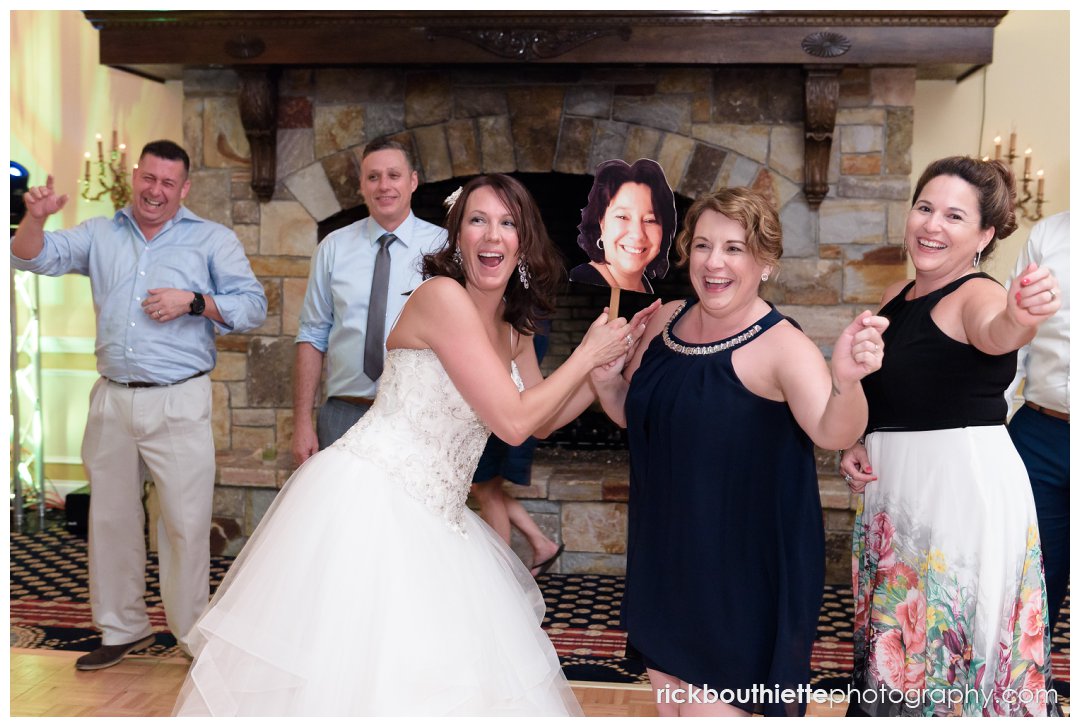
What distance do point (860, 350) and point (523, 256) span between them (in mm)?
762

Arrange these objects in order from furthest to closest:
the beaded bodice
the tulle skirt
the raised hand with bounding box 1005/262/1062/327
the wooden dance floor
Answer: the wooden dance floor → the beaded bodice → the tulle skirt → the raised hand with bounding box 1005/262/1062/327

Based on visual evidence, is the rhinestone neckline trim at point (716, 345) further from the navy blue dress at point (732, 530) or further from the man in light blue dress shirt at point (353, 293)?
the man in light blue dress shirt at point (353, 293)

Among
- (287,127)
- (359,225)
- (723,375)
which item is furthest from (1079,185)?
(287,127)

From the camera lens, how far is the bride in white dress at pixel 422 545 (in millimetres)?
1909

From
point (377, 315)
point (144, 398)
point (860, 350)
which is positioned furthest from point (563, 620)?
point (860, 350)

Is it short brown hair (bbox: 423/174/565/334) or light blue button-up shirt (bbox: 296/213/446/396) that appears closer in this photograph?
short brown hair (bbox: 423/174/565/334)

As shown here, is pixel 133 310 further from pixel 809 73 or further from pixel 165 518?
pixel 809 73

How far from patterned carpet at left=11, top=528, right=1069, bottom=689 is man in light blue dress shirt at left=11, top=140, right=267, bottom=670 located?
0.27 m

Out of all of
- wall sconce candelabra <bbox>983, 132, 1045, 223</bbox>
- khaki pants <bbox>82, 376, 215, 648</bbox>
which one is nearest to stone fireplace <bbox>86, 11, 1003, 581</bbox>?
wall sconce candelabra <bbox>983, 132, 1045, 223</bbox>

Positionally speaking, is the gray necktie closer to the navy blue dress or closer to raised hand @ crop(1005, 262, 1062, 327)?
the navy blue dress

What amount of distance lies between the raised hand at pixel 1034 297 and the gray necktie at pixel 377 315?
1938 mm

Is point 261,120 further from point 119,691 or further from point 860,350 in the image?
point 860,350

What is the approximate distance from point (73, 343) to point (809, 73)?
3.84m

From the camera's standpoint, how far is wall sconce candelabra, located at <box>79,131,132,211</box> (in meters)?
5.07
